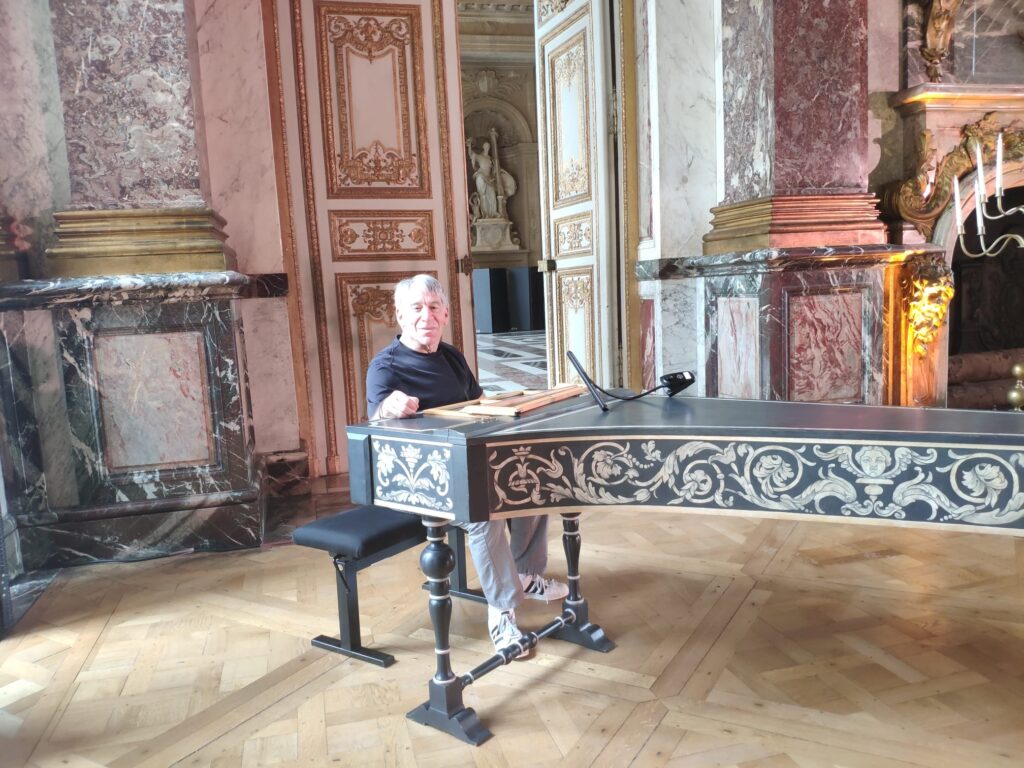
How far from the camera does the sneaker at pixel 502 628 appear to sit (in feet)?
7.96

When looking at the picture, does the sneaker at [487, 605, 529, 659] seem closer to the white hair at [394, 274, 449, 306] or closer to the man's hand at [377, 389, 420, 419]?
the man's hand at [377, 389, 420, 419]

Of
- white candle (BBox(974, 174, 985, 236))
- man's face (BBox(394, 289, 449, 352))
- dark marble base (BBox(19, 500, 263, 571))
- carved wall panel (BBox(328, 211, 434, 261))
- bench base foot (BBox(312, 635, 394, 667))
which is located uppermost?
carved wall panel (BBox(328, 211, 434, 261))

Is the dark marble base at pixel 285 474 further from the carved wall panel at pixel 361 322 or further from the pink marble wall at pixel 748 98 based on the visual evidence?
the pink marble wall at pixel 748 98

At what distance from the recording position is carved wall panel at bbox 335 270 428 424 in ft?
15.6

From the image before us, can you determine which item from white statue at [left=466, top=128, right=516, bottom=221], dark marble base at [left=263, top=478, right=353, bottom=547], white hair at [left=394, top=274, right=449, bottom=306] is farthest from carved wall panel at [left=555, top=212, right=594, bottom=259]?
white statue at [left=466, top=128, right=516, bottom=221]

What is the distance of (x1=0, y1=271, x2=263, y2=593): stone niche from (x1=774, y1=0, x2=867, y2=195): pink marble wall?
281cm

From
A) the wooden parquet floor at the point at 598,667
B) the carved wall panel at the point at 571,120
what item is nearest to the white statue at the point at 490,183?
the carved wall panel at the point at 571,120

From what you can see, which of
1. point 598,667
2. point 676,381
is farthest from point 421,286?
point 598,667

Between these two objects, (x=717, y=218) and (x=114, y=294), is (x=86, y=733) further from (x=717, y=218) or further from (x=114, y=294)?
(x=717, y=218)

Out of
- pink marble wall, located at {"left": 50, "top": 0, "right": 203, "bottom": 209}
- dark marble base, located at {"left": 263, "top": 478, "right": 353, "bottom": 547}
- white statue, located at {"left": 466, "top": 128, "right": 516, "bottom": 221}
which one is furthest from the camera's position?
white statue, located at {"left": 466, "top": 128, "right": 516, "bottom": 221}

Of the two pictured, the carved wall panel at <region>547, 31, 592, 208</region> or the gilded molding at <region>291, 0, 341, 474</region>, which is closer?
the gilded molding at <region>291, 0, 341, 474</region>

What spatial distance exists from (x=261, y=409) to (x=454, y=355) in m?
2.15

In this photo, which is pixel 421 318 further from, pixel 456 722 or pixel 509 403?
pixel 456 722

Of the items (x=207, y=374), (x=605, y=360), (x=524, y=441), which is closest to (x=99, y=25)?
(x=207, y=374)
